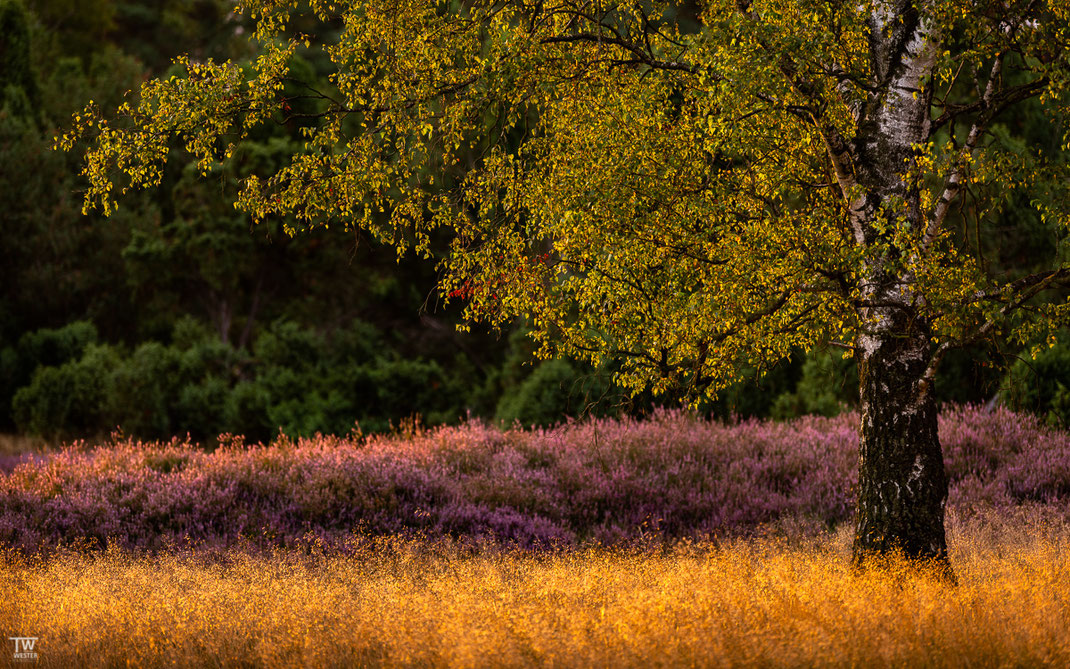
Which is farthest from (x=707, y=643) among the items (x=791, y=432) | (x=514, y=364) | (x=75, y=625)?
(x=514, y=364)

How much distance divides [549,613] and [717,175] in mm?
3625

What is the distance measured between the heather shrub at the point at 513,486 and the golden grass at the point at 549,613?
5.70 ft

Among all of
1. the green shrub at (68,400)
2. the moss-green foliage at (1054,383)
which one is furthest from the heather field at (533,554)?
the green shrub at (68,400)

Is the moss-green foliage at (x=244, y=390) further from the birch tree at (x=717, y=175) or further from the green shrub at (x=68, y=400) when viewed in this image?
the birch tree at (x=717, y=175)

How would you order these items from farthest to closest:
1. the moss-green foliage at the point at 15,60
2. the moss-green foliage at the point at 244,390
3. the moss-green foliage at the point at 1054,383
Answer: the moss-green foliage at the point at 15,60
the moss-green foliage at the point at 244,390
the moss-green foliage at the point at 1054,383

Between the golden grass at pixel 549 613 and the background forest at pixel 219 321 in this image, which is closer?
the golden grass at pixel 549 613

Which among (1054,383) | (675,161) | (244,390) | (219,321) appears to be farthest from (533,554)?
(219,321)

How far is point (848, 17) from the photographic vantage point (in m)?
6.31

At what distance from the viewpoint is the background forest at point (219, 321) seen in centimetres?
1697

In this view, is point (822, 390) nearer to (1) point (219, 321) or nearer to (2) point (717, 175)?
(2) point (717, 175)

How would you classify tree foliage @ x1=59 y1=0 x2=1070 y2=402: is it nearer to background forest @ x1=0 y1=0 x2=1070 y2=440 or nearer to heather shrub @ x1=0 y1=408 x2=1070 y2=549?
heather shrub @ x1=0 y1=408 x2=1070 y2=549

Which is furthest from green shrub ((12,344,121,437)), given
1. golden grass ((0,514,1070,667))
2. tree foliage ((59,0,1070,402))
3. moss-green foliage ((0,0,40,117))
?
tree foliage ((59,0,1070,402))

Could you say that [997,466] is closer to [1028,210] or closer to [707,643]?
[1028,210]

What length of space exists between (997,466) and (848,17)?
7.27m
